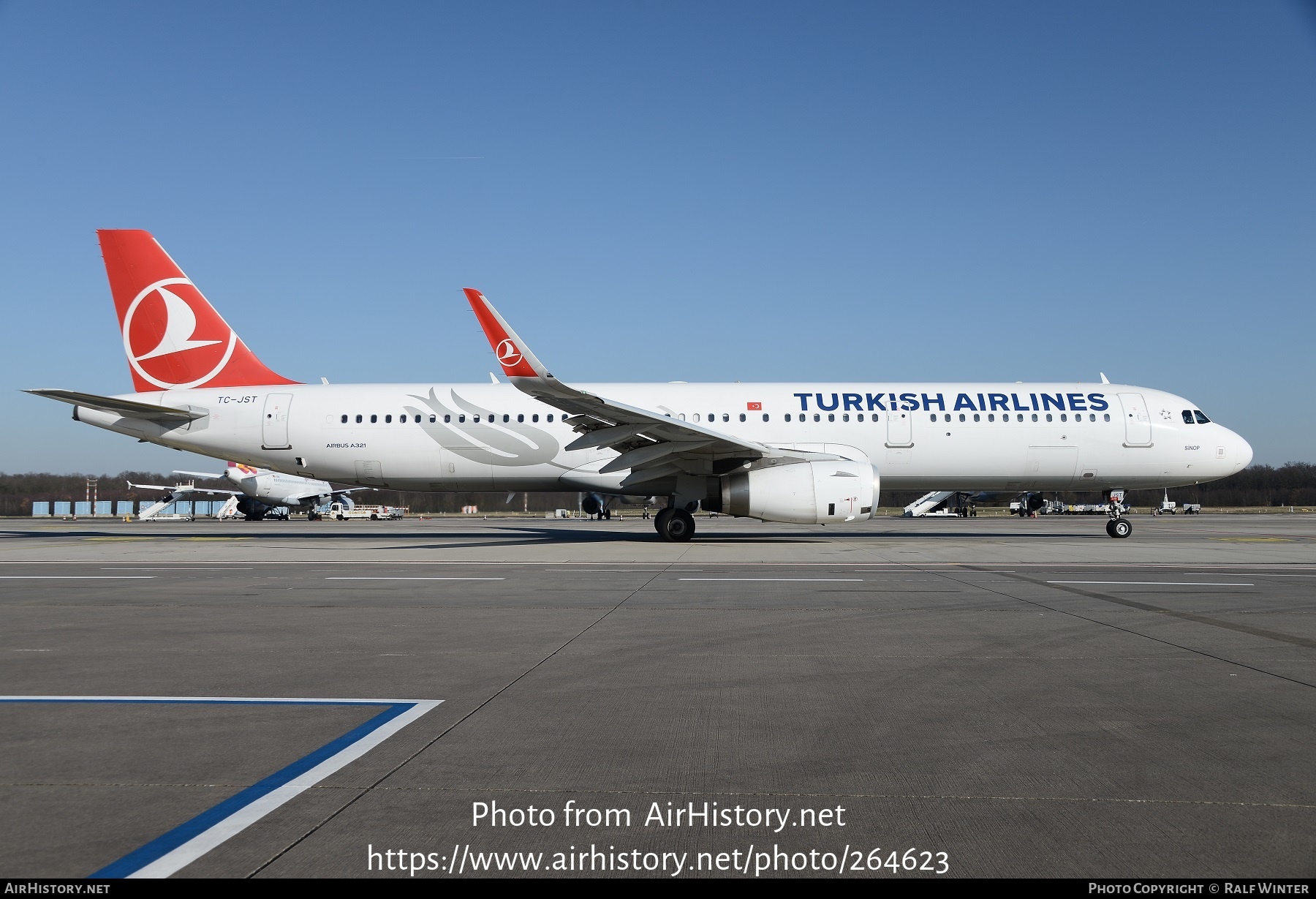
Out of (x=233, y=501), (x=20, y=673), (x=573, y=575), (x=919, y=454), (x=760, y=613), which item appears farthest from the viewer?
(x=233, y=501)

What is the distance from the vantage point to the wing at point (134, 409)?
20391 millimetres

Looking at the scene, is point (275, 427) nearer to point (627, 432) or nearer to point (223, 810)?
point (627, 432)

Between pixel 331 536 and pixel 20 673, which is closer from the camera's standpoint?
pixel 20 673

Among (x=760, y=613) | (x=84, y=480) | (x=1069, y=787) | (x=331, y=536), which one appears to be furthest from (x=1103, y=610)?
(x=84, y=480)

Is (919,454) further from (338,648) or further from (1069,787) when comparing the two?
(1069,787)

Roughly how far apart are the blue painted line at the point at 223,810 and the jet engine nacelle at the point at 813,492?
1464cm

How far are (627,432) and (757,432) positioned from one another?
13.7 feet

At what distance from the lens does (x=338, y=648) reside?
21.7 ft

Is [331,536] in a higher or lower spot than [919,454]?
lower

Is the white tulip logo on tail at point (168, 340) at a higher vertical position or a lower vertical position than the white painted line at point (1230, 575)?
higher

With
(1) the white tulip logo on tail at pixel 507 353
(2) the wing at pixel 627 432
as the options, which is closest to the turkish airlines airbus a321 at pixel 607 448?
(2) the wing at pixel 627 432

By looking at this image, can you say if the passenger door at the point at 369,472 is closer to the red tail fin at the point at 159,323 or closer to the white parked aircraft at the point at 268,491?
the red tail fin at the point at 159,323

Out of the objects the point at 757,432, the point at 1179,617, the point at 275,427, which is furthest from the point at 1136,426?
the point at 275,427

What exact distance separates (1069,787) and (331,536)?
2390 centimetres
